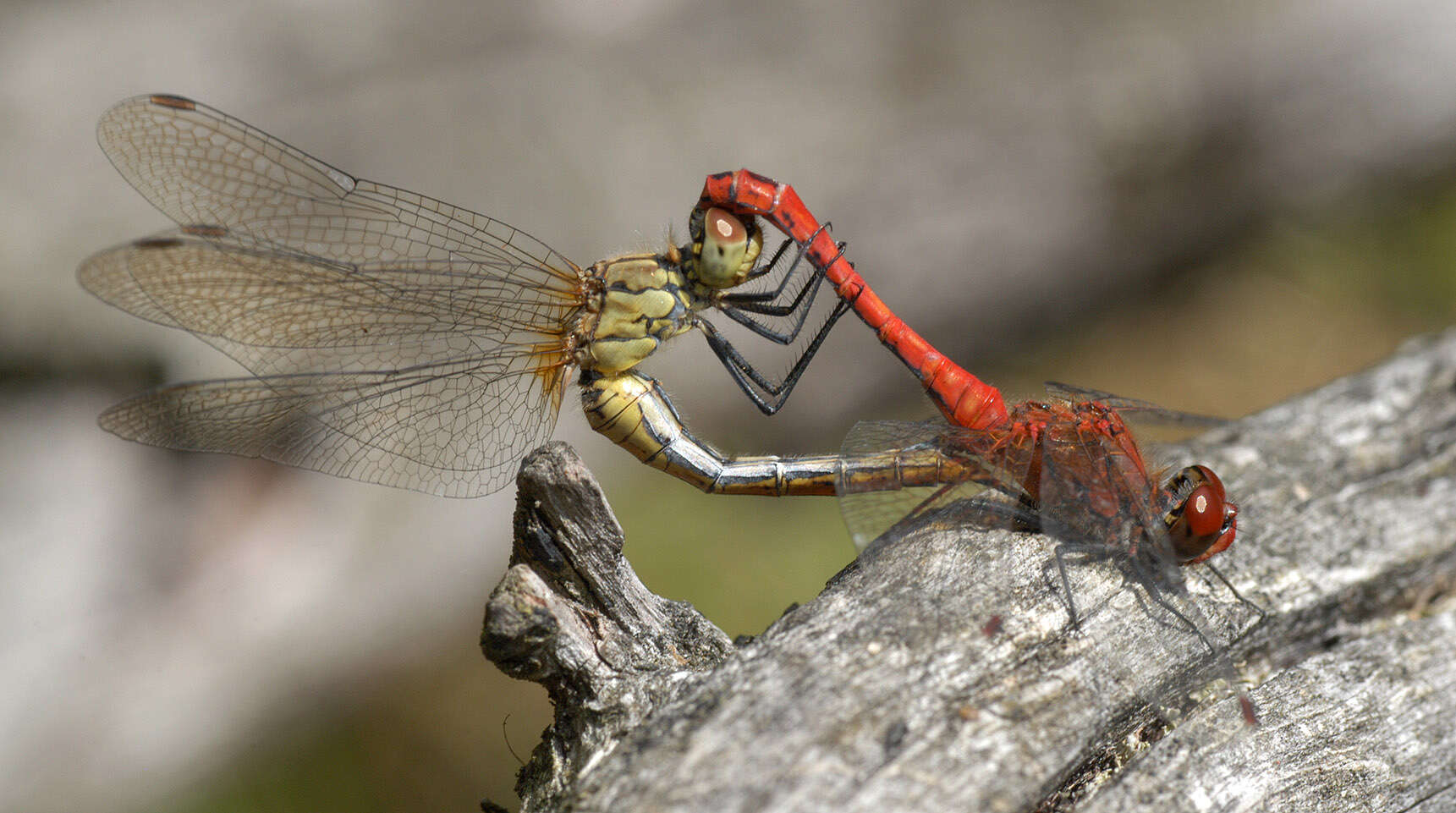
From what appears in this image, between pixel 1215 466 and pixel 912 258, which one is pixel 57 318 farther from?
pixel 1215 466

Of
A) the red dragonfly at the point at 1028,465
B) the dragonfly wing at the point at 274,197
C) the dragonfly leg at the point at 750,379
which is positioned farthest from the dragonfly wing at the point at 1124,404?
the dragonfly wing at the point at 274,197

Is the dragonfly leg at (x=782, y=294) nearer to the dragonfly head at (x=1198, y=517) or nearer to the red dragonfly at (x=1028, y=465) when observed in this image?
the red dragonfly at (x=1028, y=465)

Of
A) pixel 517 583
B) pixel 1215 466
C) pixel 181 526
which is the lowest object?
pixel 517 583

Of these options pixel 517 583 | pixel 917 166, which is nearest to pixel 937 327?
pixel 917 166

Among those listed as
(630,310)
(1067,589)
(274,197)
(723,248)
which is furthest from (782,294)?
(274,197)

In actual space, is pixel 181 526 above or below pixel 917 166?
below

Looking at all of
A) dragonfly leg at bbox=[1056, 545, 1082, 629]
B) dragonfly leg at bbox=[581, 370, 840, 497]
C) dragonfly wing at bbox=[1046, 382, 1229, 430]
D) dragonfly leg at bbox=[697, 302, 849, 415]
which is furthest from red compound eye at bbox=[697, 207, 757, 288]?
dragonfly leg at bbox=[1056, 545, 1082, 629]
